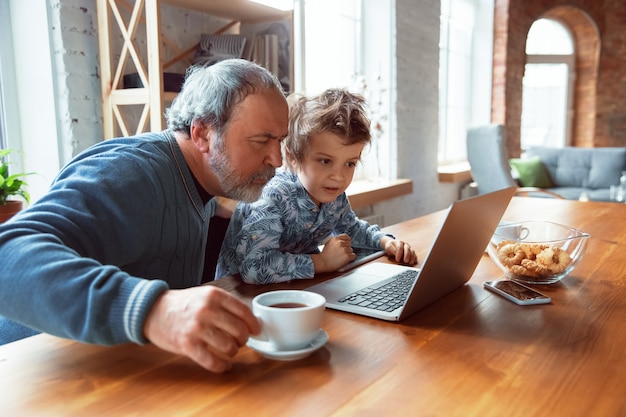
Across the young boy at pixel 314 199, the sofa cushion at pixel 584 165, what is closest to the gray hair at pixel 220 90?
the young boy at pixel 314 199

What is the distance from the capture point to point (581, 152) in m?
5.68

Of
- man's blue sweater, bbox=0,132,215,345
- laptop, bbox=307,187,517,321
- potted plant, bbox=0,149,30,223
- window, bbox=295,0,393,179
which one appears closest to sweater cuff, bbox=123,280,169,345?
man's blue sweater, bbox=0,132,215,345

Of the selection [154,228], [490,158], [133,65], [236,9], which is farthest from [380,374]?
[490,158]

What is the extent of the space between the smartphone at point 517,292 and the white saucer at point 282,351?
45 centimetres

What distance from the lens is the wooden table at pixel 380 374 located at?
0.62m

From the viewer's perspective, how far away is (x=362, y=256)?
143cm

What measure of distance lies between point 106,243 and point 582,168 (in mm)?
5712

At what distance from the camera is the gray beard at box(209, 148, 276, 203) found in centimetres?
122

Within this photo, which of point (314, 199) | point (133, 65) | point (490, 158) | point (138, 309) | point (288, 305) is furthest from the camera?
point (490, 158)

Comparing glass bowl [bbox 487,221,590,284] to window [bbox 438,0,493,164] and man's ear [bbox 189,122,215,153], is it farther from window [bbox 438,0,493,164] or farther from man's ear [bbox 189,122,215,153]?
window [bbox 438,0,493,164]

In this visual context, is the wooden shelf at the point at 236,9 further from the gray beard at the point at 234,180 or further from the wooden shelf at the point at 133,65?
the gray beard at the point at 234,180

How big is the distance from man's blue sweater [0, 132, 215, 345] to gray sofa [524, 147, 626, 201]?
4.88m

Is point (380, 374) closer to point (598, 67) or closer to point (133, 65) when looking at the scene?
point (133, 65)

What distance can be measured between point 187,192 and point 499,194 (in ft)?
2.21
